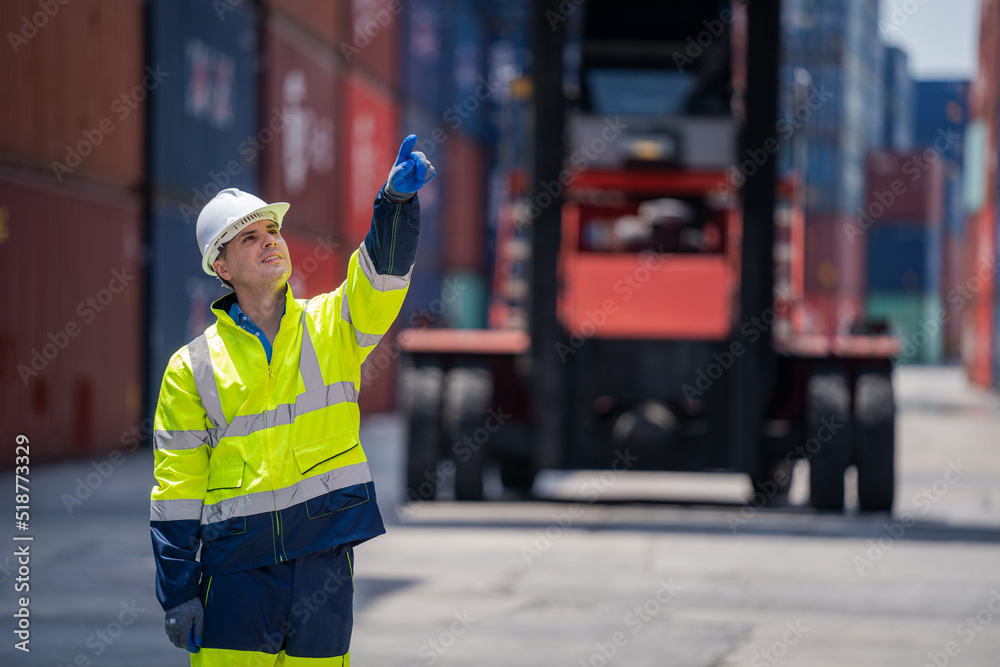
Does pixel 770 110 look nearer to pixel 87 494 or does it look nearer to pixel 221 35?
pixel 87 494

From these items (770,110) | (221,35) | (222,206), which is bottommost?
(222,206)

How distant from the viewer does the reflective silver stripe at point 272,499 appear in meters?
3.64

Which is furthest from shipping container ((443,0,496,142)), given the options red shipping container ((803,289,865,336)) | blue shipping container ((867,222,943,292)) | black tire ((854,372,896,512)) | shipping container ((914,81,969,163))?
shipping container ((914,81,969,163))

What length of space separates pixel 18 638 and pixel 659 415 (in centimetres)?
539

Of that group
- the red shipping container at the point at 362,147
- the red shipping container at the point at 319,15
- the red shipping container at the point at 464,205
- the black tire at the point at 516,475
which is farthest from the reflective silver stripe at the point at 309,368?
the red shipping container at the point at 464,205

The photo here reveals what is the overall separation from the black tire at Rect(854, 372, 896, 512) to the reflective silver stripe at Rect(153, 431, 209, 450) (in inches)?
291

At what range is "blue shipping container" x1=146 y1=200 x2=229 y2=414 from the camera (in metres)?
16.7

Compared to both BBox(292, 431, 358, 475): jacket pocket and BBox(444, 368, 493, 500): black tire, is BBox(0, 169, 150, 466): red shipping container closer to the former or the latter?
BBox(444, 368, 493, 500): black tire

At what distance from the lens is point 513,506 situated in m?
11.1

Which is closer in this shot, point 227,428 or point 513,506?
point 227,428

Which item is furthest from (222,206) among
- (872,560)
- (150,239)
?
(150,239)

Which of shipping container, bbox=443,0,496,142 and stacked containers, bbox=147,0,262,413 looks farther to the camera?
shipping container, bbox=443,0,496,142

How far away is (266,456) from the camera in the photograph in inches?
144

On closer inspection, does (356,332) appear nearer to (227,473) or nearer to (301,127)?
(227,473)
